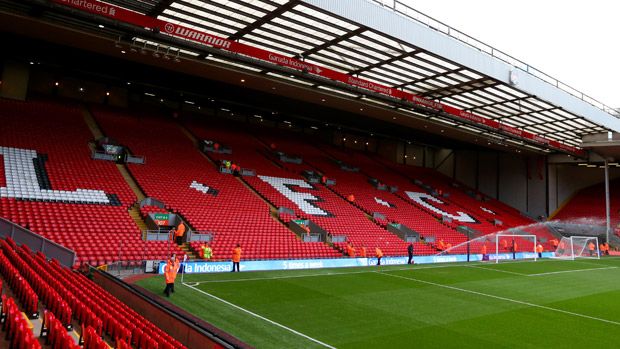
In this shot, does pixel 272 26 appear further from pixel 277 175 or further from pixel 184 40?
pixel 277 175

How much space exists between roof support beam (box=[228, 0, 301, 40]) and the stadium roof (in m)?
0.04

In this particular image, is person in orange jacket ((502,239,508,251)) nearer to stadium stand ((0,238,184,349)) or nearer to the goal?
the goal

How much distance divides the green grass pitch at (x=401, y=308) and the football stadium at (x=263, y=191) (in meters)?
0.10

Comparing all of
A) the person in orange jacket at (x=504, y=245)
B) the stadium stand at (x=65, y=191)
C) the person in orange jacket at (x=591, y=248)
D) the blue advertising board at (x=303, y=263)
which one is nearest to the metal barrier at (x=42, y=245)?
the stadium stand at (x=65, y=191)

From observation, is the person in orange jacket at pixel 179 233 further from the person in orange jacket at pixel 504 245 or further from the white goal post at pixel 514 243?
the person in orange jacket at pixel 504 245

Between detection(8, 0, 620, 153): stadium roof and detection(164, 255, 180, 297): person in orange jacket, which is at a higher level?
detection(8, 0, 620, 153): stadium roof

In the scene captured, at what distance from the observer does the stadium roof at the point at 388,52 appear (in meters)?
16.6

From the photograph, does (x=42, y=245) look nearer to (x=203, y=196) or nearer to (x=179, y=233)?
(x=179, y=233)

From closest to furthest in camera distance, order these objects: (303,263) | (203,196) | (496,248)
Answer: (303,263)
(203,196)
(496,248)

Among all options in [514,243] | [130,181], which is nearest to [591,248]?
[514,243]

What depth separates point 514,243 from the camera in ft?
94.2

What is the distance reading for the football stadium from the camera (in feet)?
30.9

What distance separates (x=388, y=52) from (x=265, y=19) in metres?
6.51

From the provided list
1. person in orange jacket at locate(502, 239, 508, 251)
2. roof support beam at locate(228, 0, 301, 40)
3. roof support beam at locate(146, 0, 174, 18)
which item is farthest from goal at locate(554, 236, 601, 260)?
roof support beam at locate(146, 0, 174, 18)
